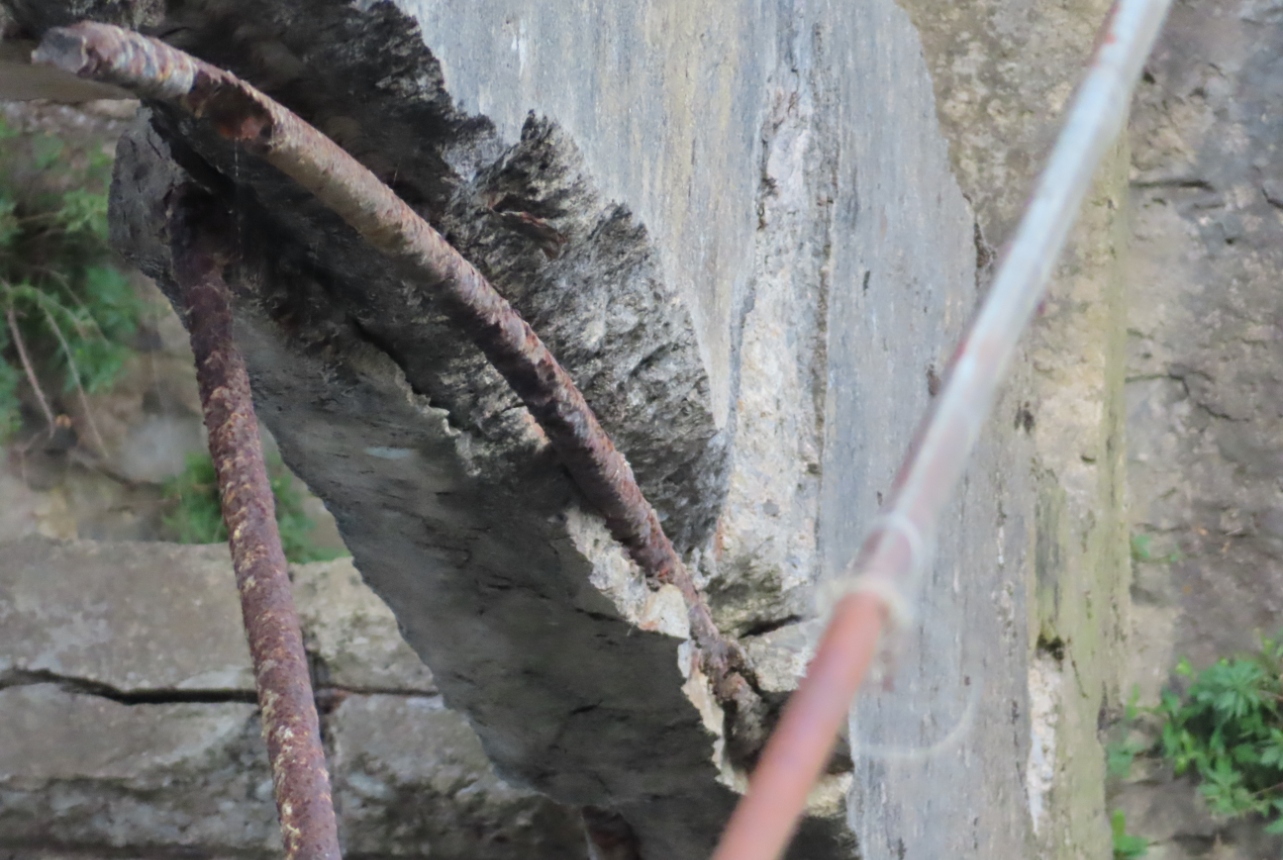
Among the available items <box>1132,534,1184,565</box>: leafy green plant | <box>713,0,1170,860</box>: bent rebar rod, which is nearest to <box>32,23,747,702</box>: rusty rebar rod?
<box>713,0,1170,860</box>: bent rebar rod

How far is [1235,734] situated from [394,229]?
3183 mm

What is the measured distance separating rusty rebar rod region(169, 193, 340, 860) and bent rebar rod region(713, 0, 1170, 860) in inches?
13.0

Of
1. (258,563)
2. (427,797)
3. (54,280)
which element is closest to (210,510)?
(54,280)

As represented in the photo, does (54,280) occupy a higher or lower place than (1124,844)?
higher

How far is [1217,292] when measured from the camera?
347cm

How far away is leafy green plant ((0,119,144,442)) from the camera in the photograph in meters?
3.07

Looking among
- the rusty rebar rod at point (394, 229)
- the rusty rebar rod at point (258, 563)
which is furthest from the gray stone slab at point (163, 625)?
the rusty rebar rod at point (258, 563)

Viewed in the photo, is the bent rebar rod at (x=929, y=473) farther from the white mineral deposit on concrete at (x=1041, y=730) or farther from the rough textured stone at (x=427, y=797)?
the rough textured stone at (x=427, y=797)

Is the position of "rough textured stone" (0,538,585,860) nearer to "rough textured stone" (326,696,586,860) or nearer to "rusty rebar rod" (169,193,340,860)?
"rough textured stone" (326,696,586,860)

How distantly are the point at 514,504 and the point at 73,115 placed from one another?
3110mm

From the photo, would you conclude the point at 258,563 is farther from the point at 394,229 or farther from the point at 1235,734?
the point at 1235,734

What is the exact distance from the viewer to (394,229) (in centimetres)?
65

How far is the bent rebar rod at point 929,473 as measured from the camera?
1.00ft

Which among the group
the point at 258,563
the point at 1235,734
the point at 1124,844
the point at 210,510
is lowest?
the point at 1124,844
